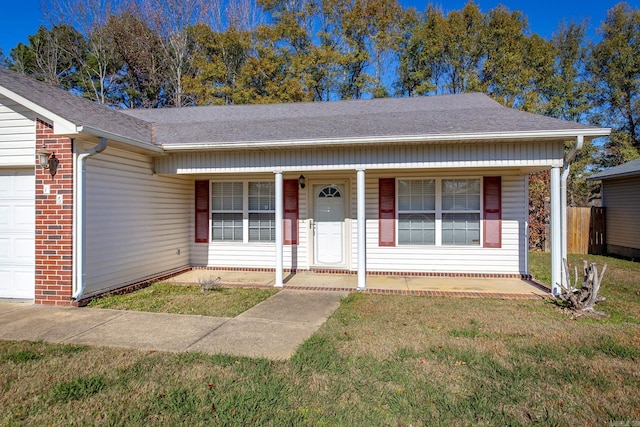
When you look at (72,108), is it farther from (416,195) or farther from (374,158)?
(416,195)

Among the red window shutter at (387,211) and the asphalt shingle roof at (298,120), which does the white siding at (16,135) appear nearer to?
the asphalt shingle roof at (298,120)

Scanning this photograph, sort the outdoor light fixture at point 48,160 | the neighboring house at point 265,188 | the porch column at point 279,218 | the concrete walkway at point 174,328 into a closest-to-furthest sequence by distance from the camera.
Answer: the concrete walkway at point 174,328
the outdoor light fixture at point 48,160
the neighboring house at point 265,188
the porch column at point 279,218

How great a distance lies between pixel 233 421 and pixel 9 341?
10.7 ft

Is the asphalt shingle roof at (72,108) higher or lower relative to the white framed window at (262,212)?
higher

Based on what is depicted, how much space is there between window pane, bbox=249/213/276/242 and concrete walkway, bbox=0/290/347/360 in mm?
3171

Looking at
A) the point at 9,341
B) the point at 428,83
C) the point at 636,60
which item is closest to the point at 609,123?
the point at 636,60

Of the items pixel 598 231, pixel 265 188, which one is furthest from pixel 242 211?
pixel 598 231

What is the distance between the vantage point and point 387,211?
8.40 m

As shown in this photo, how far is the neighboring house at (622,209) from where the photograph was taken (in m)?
11.7

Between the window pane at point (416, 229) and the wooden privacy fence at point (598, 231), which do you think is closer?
the window pane at point (416, 229)

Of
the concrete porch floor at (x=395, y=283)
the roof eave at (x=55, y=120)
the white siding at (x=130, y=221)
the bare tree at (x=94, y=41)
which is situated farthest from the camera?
the bare tree at (x=94, y=41)

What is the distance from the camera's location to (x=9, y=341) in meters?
4.16

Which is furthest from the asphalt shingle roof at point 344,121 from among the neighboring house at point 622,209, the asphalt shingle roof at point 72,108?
the neighboring house at point 622,209

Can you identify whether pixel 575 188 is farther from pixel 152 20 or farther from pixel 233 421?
pixel 152 20
